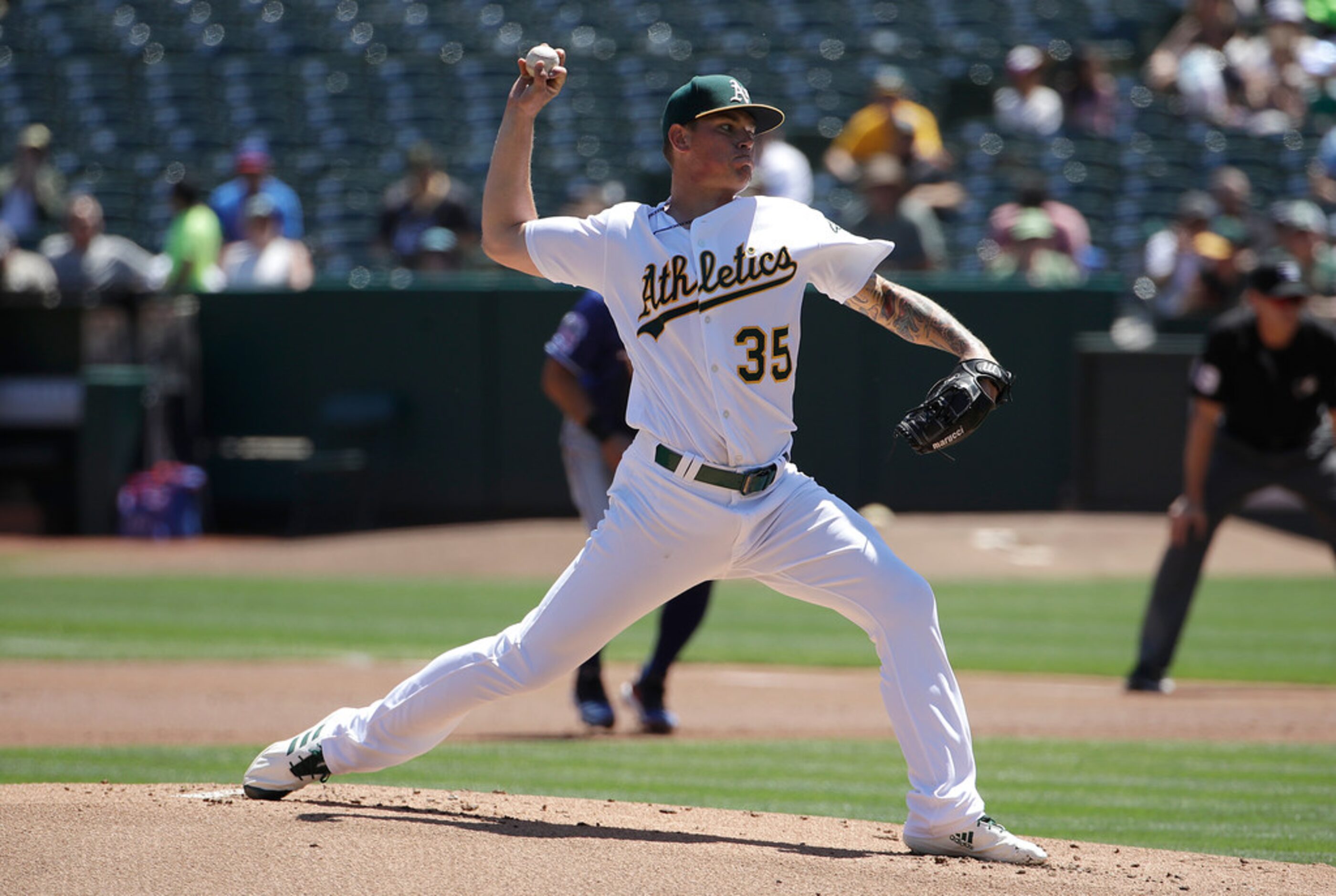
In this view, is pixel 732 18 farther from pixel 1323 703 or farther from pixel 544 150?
pixel 1323 703

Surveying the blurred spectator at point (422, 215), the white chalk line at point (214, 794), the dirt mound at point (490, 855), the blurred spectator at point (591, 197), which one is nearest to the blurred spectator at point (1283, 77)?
the blurred spectator at point (591, 197)

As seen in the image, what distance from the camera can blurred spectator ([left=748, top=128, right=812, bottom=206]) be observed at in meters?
14.5

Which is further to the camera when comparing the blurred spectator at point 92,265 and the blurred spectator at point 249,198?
the blurred spectator at point 249,198

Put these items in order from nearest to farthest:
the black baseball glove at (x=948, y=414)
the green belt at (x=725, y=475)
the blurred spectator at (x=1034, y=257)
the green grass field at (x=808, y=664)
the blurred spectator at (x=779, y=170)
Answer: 1. the black baseball glove at (x=948, y=414)
2. the green belt at (x=725, y=475)
3. the green grass field at (x=808, y=664)
4. the blurred spectator at (x=779, y=170)
5. the blurred spectator at (x=1034, y=257)

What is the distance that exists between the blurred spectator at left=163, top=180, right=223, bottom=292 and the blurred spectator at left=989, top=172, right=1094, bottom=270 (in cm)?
719

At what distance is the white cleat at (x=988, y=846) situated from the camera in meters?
4.34

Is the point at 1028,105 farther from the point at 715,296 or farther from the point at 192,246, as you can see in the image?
the point at 715,296

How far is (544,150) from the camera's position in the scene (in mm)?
19250

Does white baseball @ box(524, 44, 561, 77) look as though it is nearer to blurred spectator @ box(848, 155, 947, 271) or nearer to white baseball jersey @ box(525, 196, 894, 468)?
white baseball jersey @ box(525, 196, 894, 468)

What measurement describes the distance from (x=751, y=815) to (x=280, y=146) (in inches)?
634

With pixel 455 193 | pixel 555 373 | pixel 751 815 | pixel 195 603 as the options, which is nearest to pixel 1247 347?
pixel 555 373

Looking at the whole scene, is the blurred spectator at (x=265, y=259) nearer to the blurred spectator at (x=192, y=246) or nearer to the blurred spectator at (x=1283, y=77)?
the blurred spectator at (x=192, y=246)

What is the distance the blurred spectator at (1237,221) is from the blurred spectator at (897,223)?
2.53 meters

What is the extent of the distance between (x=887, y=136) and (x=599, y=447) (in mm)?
9554
